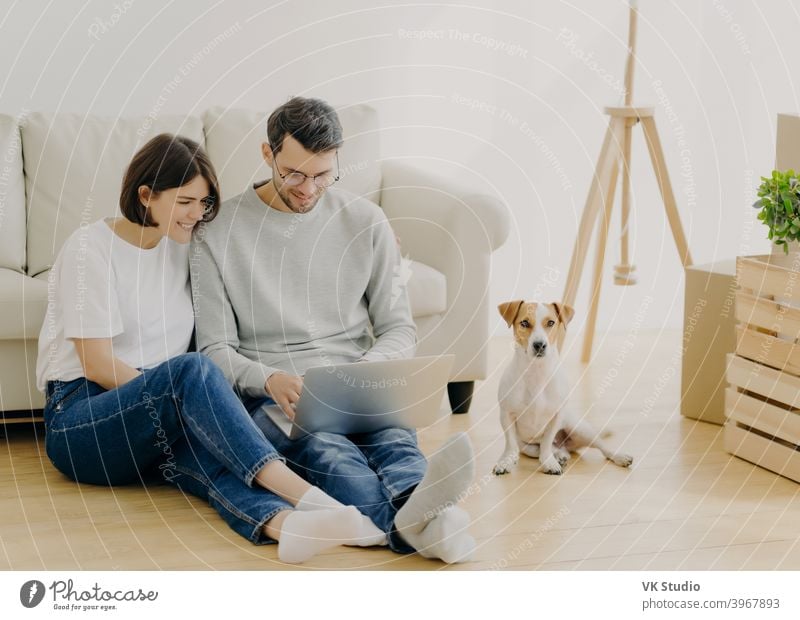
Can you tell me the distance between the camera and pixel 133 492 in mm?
2361

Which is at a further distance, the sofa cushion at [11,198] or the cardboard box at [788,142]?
the sofa cushion at [11,198]

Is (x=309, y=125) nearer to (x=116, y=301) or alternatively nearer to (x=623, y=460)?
(x=116, y=301)

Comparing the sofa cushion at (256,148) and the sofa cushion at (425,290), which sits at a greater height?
the sofa cushion at (256,148)

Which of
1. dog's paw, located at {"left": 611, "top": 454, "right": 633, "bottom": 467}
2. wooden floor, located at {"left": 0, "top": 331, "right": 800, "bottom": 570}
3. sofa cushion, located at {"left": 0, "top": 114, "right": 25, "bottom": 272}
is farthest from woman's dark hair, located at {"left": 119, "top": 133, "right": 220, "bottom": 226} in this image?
dog's paw, located at {"left": 611, "top": 454, "right": 633, "bottom": 467}

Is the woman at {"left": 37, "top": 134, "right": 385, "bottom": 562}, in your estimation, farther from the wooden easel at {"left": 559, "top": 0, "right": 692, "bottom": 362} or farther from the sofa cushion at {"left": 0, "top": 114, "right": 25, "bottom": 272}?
the wooden easel at {"left": 559, "top": 0, "right": 692, "bottom": 362}

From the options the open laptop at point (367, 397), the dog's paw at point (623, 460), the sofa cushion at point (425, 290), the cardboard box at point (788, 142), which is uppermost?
the cardboard box at point (788, 142)

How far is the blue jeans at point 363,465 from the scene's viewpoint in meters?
2.09

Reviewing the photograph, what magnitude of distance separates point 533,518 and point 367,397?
1.40ft

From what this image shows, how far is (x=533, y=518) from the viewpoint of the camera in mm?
2260

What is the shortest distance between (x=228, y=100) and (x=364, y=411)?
169 cm
